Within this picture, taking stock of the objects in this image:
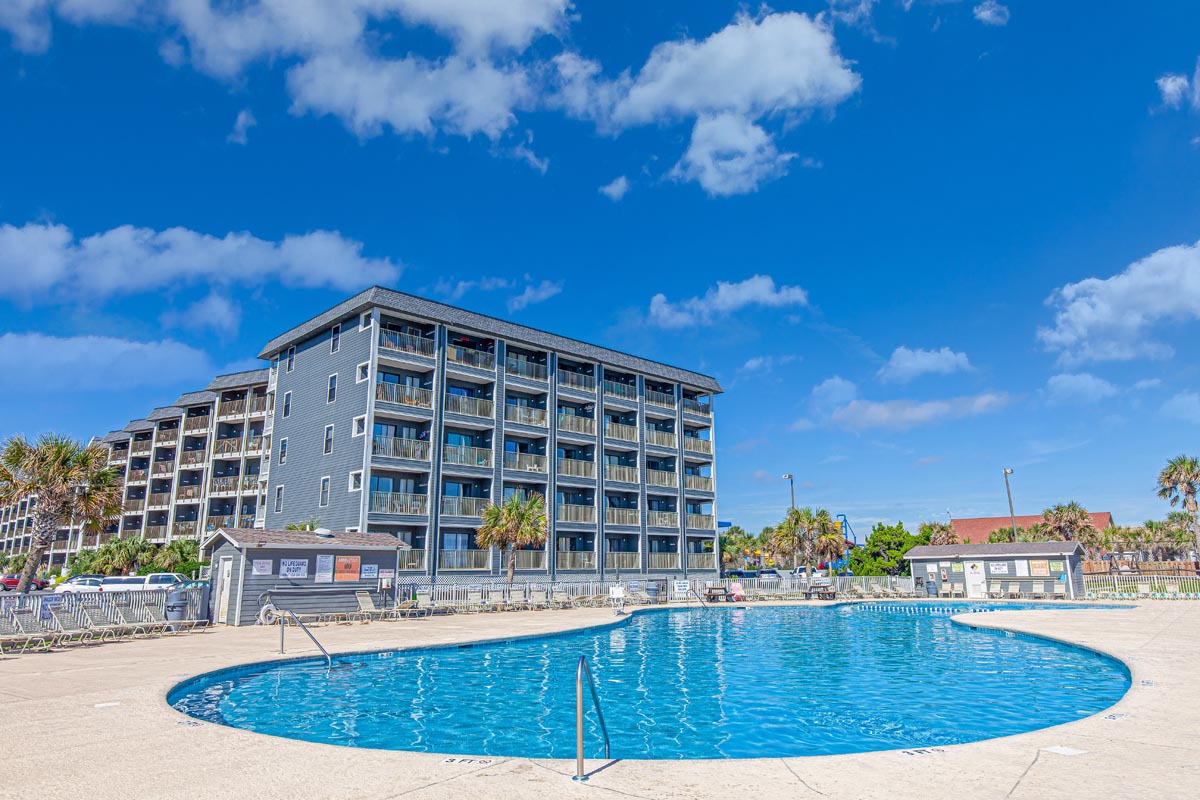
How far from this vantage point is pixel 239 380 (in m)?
53.6

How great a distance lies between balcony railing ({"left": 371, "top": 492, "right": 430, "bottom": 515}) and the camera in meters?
34.8

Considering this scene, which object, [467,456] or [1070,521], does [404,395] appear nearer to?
[467,456]

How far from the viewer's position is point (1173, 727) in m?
8.26

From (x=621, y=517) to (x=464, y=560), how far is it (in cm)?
1185

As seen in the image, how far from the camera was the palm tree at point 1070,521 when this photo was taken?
62.8 meters

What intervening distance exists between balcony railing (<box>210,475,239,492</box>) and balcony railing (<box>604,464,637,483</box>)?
2573cm

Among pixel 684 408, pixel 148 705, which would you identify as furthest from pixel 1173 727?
pixel 684 408

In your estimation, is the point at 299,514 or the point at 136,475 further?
the point at 136,475

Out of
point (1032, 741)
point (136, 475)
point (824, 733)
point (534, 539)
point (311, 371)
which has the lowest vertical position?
point (824, 733)

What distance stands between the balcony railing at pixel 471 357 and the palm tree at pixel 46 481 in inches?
693

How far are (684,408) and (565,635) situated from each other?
3223 centimetres

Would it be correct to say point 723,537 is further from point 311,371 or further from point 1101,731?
point 1101,731

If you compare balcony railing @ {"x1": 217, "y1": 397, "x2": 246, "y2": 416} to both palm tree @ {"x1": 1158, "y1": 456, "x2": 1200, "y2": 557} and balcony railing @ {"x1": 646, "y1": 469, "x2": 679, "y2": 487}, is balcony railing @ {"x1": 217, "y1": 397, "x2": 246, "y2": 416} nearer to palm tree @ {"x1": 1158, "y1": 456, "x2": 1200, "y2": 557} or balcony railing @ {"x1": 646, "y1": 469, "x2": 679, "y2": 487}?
balcony railing @ {"x1": 646, "y1": 469, "x2": 679, "y2": 487}

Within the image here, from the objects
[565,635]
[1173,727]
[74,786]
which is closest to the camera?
[74,786]
